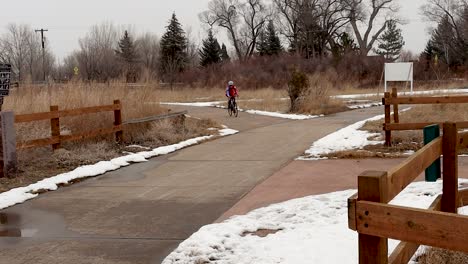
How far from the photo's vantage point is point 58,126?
10.8m

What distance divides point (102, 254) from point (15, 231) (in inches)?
59.0

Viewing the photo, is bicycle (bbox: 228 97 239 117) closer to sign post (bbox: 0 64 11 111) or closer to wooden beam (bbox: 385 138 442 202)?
sign post (bbox: 0 64 11 111)

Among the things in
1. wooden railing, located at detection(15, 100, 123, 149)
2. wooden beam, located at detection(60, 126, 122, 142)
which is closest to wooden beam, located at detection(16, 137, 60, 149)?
wooden railing, located at detection(15, 100, 123, 149)

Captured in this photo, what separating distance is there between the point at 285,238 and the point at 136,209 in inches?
95.8

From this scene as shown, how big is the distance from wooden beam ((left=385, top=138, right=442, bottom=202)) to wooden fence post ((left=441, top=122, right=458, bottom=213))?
506 mm

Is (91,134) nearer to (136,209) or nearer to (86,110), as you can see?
(86,110)

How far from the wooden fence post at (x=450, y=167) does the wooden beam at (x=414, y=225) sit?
2188mm

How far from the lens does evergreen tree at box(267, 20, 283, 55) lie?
3135 inches

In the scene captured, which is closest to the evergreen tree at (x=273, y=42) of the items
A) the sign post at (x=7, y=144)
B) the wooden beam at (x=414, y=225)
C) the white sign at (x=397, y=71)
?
the white sign at (x=397, y=71)

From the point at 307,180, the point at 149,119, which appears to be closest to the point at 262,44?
the point at 149,119

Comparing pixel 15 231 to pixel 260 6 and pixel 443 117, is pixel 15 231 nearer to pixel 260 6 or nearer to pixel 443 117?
pixel 443 117

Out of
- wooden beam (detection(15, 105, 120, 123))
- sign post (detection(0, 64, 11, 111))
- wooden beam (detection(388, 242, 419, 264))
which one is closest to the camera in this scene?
wooden beam (detection(388, 242, 419, 264))

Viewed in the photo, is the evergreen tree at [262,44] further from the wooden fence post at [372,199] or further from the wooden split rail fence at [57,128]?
the wooden fence post at [372,199]

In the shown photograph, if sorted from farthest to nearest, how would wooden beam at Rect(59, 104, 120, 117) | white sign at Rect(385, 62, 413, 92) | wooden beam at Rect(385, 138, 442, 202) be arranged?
white sign at Rect(385, 62, 413, 92)
wooden beam at Rect(59, 104, 120, 117)
wooden beam at Rect(385, 138, 442, 202)
